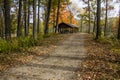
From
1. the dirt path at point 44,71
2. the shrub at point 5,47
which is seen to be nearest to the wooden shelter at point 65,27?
the shrub at point 5,47

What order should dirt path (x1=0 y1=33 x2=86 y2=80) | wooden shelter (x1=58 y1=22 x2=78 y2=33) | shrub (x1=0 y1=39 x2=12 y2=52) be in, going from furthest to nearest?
1. wooden shelter (x1=58 y1=22 x2=78 y2=33)
2. shrub (x1=0 y1=39 x2=12 y2=52)
3. dirt path (x1=0 y1=33 x2=86 y2=80)

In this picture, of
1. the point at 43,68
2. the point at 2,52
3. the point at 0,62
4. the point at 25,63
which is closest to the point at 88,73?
the point at 43,68

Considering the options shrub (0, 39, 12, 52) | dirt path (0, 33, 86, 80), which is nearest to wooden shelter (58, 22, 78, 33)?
shrub (0, 39, 12, 52)

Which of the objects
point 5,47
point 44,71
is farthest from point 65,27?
point 44,71

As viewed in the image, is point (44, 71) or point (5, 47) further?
point (5, 47)

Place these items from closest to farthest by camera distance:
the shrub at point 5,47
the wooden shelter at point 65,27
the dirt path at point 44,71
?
1. the dirt path at point 44,71
2. the shrub at point 5,47
3. the wooden shelter at point 65,27

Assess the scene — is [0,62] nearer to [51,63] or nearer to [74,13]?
[51,63]

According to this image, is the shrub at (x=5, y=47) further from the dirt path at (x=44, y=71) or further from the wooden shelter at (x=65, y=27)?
the wooden shelter at (x=65, y=27)

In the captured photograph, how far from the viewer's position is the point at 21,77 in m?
6.98

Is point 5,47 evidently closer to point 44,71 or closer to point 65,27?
point 44,71

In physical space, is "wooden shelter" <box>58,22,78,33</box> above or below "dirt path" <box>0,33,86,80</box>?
above

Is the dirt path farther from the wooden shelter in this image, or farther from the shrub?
the wooden shelter

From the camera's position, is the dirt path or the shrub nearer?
the dirt path

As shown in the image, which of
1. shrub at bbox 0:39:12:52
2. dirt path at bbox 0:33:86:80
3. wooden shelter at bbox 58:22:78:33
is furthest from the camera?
wooden shelter at bbox 58:22:78:33
